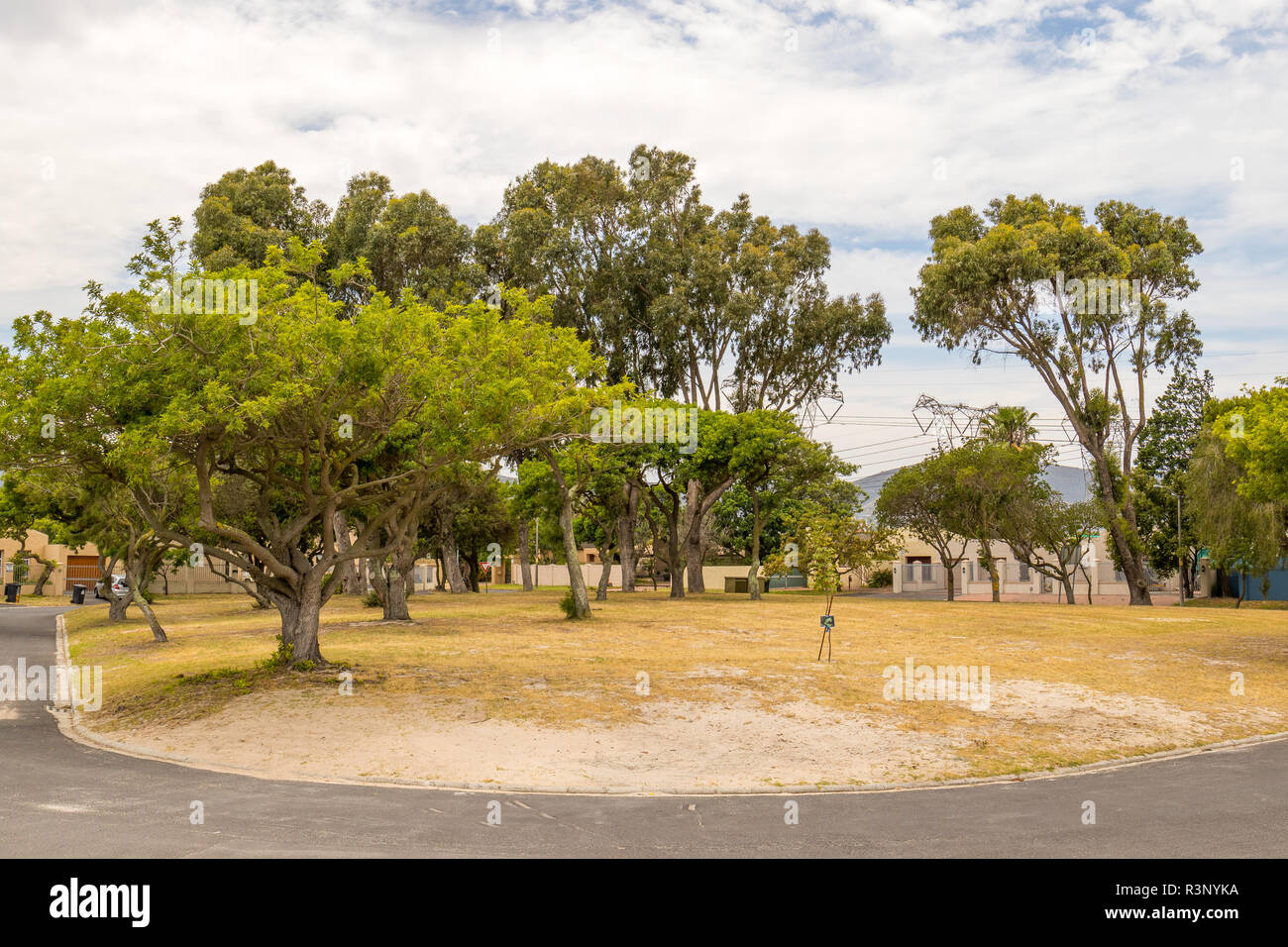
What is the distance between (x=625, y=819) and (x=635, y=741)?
3.79 meters

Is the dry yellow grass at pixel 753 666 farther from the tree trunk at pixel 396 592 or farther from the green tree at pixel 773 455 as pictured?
the green tree at pixel 773 455

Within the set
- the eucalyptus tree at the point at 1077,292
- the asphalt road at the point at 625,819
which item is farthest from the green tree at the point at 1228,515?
the asphalt road at the point at 625,819

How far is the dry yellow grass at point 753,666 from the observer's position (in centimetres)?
1470

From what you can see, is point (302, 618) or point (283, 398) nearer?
point (283, 398)

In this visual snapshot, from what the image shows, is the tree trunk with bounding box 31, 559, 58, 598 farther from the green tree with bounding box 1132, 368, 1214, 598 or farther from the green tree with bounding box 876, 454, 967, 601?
the green tree with bounding box 1132, 368, 1214, 598

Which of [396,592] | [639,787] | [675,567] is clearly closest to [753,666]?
[639,787]

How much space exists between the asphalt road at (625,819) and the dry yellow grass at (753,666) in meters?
1.91

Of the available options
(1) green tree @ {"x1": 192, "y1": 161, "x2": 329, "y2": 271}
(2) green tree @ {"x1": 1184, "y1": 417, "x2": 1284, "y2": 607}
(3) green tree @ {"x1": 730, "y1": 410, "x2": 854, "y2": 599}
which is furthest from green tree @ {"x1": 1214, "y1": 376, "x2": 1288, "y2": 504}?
(1) green tree @ {"x1": 192, "y1": 161, "x2": 329, "y2": 271}

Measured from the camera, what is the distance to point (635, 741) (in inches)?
508

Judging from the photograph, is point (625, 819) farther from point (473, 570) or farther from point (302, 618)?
point (473, 570)

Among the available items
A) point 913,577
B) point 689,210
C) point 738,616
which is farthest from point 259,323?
point 913,577

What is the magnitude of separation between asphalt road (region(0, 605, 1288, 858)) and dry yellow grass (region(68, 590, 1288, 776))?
6.28 ft

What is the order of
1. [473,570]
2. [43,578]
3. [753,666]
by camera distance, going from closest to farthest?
[753,666] → [43,578] → [473,570]

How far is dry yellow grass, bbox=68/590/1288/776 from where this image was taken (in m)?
14.7
